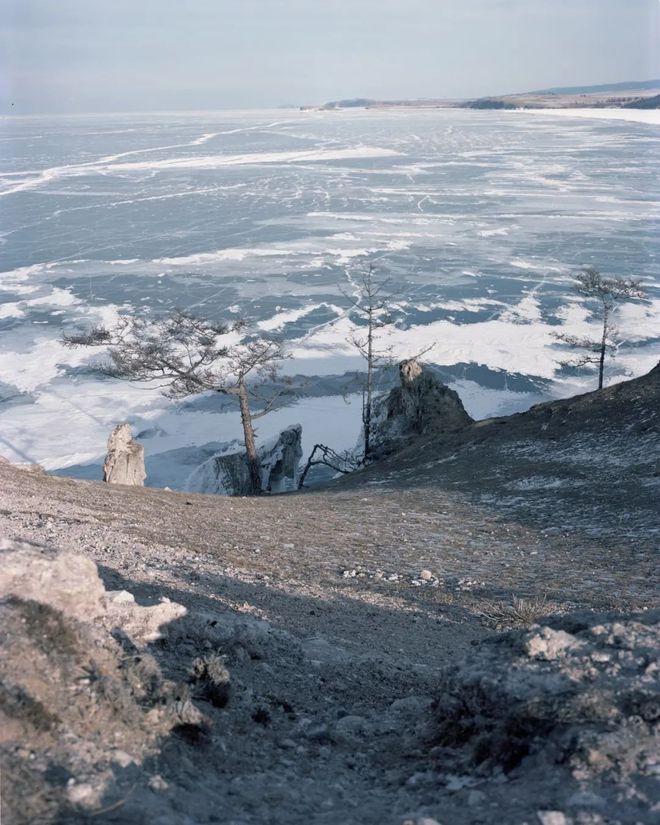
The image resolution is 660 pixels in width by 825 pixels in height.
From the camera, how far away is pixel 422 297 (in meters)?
33.7

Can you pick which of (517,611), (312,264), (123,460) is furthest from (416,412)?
(312,264)

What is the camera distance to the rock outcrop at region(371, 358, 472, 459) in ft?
65.9

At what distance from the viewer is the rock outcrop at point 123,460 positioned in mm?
17328

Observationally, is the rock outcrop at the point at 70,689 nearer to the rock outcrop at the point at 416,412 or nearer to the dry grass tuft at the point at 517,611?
the dry grass tuft at the point at 517,611

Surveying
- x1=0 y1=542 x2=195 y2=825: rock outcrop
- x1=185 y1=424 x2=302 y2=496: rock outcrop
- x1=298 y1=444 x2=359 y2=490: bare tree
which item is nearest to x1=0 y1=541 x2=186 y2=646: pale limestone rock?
x1=0 y1=542 x2=195 y2=825: rock outcrop

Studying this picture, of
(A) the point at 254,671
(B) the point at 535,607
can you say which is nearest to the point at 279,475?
(B) the point at 535,607

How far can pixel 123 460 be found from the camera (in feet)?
57.4

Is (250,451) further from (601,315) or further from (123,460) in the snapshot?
(601,315)

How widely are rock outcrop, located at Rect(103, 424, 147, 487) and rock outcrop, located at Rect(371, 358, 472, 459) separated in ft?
18.5

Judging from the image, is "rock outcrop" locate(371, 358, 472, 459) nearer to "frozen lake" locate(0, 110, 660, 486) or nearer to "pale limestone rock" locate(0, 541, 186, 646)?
"frozen lake" locate(0, 110, 660, 486)

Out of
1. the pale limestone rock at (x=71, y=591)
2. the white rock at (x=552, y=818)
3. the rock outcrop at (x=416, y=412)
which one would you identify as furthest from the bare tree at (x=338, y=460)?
the white rock at (x=552, y=818)

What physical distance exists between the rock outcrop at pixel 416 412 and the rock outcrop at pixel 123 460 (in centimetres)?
564

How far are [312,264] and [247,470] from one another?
65.8ft

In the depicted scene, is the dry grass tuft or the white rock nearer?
the white rock
